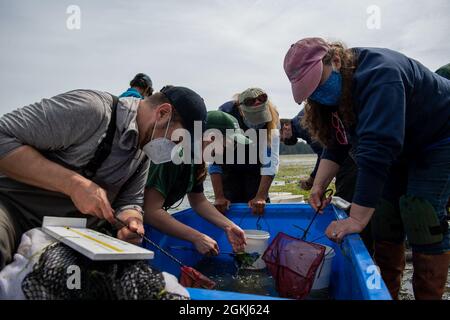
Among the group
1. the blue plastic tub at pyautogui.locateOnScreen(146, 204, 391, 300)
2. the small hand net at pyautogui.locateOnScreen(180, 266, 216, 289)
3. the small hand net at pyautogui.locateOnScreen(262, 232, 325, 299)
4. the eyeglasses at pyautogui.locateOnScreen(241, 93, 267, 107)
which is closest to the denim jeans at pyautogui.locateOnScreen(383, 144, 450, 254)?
the blue plastic tub at pyautogui.locateOnScreen(146, 204, 391, 300)

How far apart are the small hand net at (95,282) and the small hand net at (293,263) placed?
0.96 meters

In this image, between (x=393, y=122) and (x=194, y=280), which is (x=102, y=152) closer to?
(x=194, y=280)

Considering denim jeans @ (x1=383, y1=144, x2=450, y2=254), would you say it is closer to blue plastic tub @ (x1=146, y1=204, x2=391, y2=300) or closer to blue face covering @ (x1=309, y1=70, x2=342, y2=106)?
blue plastic tub @ (x1=146, y1=204, x2=391, y2=300)

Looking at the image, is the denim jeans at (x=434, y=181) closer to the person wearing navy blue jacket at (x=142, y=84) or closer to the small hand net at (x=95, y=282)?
the small hand net at (x=95, y=282)

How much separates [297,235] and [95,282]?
6.31 ft

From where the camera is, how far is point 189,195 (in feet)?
8.84

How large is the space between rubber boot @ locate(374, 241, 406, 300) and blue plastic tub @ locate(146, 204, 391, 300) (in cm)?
30

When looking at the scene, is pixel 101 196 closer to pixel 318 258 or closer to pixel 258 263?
pixel 318 258

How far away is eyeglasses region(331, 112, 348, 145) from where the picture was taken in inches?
83.5

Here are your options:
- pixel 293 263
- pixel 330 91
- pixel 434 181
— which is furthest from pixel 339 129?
pixel 293 263

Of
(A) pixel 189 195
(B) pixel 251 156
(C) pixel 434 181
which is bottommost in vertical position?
(A) pixel 189 195

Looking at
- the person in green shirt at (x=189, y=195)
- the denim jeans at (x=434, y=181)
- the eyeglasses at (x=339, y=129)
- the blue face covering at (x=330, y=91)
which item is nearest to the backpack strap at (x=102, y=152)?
the person in green shirt at (x=189, y=195)
